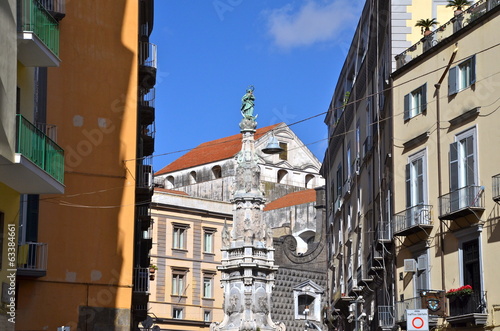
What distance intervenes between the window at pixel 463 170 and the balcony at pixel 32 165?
1157 cm

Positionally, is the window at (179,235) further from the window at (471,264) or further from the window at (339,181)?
the window at (471,264)

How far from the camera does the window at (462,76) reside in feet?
91.4

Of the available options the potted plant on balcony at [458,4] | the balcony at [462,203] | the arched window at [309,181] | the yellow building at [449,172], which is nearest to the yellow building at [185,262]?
the arched window at [309,181]

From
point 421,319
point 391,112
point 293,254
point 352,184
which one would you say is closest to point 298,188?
point 293,254

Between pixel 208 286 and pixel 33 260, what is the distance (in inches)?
1741

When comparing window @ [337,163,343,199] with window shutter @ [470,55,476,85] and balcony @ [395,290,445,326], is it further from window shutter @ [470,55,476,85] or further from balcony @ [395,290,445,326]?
window shutter @ [470,55,476,85]

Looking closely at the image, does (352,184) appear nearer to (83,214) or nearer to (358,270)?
(358,270)

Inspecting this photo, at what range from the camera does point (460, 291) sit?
2678 centimetres

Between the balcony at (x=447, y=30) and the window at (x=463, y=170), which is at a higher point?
the balcony at (x=447, y=30)

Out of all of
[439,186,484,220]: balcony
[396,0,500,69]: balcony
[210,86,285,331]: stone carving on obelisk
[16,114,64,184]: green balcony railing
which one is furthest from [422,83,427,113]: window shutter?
[210,86,285,331]: stone carving on obelisk

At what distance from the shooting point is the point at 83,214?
2659cm

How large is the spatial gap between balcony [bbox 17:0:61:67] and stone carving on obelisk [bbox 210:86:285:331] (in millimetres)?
37994

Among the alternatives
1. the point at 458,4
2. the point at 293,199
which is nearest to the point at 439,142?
the point at 458,4

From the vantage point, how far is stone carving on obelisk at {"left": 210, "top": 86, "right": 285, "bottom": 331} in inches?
2271
